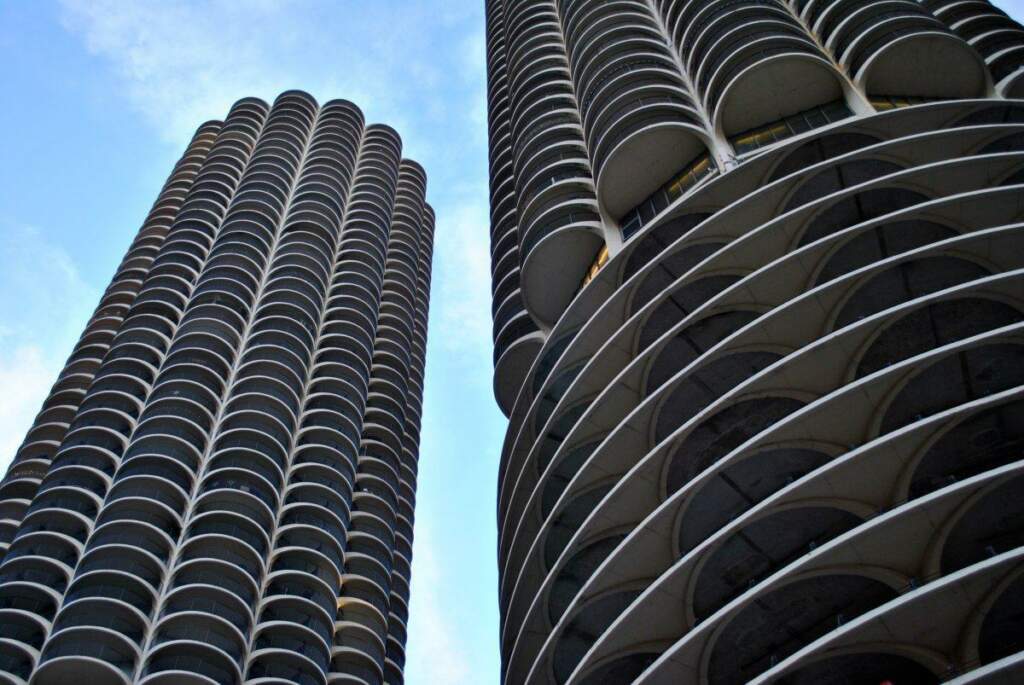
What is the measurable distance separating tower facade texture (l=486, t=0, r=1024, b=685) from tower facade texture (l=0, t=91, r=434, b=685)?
1751 cm

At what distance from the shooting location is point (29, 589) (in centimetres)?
5009

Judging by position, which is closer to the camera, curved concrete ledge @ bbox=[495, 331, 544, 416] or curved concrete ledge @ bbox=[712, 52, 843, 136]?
curved concrete ledge @ bbox=[712, 52, 843, 136]

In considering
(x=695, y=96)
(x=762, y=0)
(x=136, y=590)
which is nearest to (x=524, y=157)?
(x=695, y=96)

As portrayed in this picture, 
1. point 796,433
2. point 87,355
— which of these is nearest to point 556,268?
point 796,433

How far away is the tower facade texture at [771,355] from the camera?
22.9m

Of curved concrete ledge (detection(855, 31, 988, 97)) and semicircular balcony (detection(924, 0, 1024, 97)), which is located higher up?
semicircular balcony (detection(924, 0, 1024, 97))

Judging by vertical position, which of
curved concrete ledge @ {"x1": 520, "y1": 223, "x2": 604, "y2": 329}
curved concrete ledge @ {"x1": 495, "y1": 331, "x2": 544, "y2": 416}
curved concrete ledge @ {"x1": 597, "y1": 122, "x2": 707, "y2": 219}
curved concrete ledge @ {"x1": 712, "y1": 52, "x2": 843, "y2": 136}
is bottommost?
curved concrete ledge @ {"x1": 495, "y1": 331, "x2": 544, "y2": 416}

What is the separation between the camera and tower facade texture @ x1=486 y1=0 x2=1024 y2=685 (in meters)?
22.9

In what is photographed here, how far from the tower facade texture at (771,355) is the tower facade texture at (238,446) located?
17509mm

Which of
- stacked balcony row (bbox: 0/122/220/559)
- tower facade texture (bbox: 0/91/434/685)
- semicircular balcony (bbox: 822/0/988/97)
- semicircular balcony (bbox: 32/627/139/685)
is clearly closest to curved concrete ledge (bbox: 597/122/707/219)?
semicircular balcony (bbox: 822/0/988/97)

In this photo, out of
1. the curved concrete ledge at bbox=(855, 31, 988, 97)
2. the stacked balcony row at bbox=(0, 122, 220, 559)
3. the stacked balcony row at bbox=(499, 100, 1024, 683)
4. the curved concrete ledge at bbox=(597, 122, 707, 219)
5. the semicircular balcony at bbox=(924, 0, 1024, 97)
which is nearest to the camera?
the stacked balcony row at bbox=(499, 100, 1024, 683)

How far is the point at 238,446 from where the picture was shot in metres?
60.8

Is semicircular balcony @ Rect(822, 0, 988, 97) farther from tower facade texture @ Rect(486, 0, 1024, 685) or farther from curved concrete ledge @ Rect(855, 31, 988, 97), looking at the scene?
tower facade texture @ Rect(486, 0, 1024, 685)

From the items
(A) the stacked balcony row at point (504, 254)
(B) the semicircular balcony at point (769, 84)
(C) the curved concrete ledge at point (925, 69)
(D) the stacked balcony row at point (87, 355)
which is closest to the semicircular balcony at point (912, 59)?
(C) the curved concrete ledge at point (925, 69)
